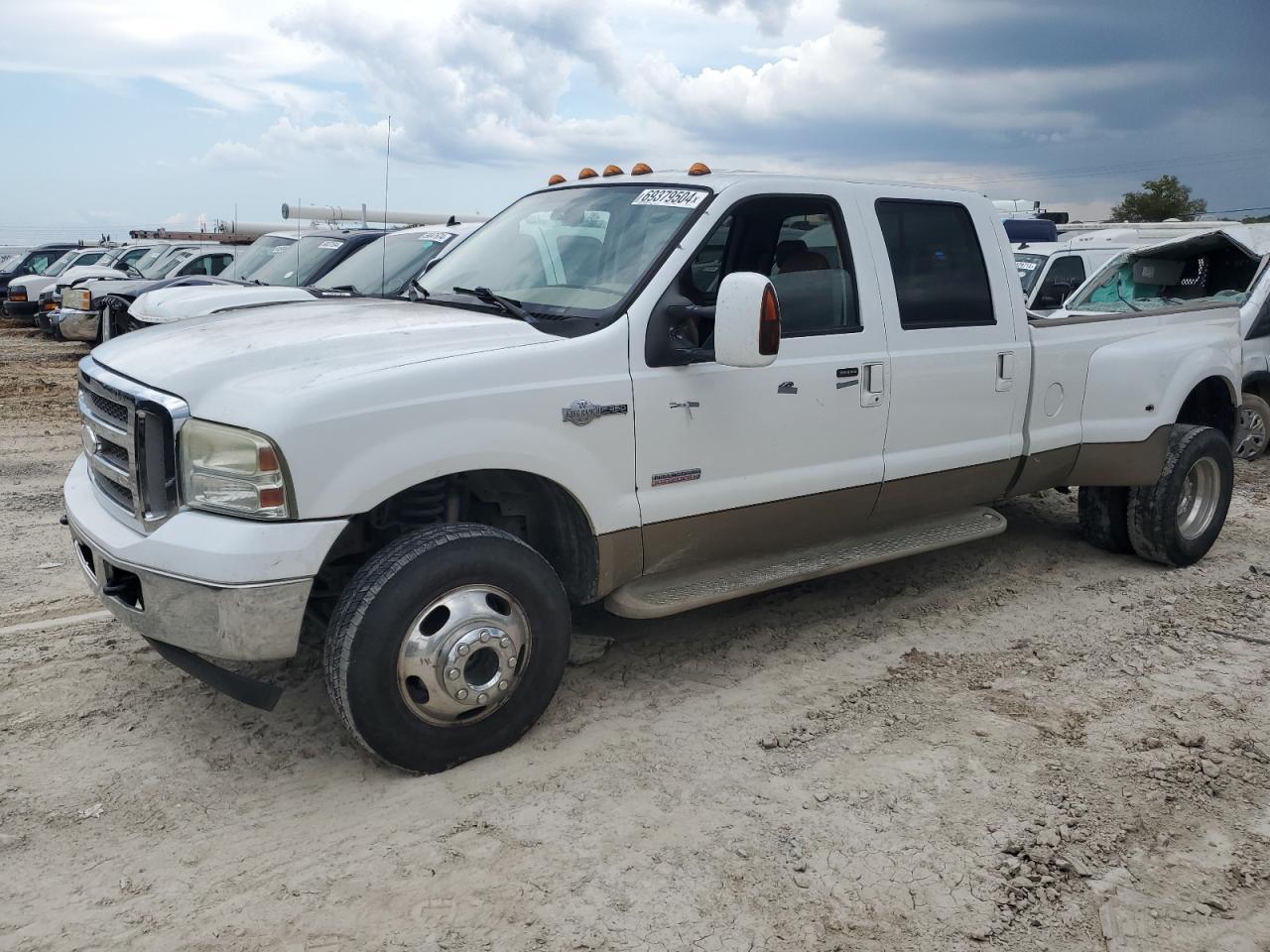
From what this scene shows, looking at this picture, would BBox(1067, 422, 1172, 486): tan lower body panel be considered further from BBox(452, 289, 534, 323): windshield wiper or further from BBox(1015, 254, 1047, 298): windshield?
BBox(1015, 254, 1047, 298): windshield

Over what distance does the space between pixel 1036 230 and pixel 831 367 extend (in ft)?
43.4

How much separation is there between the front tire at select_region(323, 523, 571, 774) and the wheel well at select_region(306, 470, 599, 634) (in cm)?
21

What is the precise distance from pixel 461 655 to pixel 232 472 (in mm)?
911

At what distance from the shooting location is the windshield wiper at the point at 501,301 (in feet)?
13.6

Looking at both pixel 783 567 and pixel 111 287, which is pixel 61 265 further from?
pixel 783 567

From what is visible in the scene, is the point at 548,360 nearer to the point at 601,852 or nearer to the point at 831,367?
the point at 831,367

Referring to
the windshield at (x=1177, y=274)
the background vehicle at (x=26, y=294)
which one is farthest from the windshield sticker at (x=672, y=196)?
the background vehicle at (x=26, y=294)

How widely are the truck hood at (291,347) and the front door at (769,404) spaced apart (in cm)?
57

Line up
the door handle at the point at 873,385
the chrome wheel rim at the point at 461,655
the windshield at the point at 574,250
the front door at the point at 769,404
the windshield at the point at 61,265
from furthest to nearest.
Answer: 1. the windshield at the point at 61,265
2. the door handle at the point at 873,385
3. the windshield at the point at 574,250
4. the front door at the point at 769,404
5. the chrome wheel rim at the point at 461,655

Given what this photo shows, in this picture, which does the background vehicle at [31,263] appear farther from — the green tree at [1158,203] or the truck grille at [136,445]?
the green tree at [1158,203]

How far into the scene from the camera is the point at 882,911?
3.02 metres

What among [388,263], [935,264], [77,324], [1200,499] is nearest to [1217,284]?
[1200,499]

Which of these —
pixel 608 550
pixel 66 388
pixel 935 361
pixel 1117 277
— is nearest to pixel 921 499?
pixel 935 361

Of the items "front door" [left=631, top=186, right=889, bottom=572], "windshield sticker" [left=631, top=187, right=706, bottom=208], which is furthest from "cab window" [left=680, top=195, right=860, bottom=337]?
"windshield sticker" [left=631, top=187, right=706, bottom=208]
